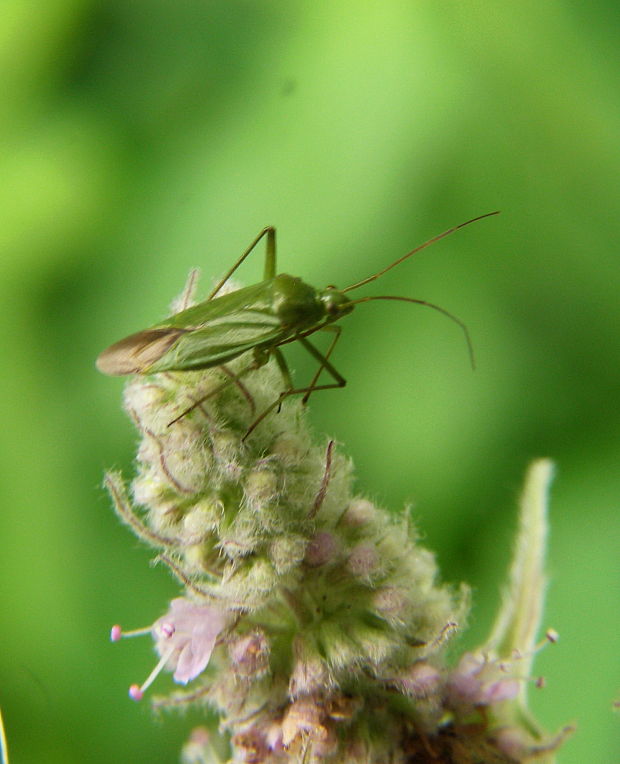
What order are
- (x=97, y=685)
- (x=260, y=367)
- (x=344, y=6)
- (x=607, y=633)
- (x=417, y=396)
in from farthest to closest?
1. (x=344, y=6)
2. (x=417, y=396)
3. (x=97, y=685)
4. (x=607, y=633)
5. (x=260, y=367)

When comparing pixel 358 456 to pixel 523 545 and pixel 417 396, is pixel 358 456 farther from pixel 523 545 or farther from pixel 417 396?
pixel 523 545

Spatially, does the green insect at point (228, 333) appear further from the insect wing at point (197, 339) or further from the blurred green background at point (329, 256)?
the blurred green background at point (329, 256)

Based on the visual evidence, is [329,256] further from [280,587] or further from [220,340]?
[280,587]

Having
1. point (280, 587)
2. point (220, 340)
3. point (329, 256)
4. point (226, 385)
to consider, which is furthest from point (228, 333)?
point (329, 256)

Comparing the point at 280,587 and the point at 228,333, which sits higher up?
the point at 228,333

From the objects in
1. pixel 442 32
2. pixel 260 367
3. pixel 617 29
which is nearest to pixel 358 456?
pixel 260 367

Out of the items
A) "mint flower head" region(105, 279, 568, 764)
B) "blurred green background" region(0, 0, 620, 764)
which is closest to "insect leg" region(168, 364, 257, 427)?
"mint flower head" region(105, 279, 568, 764)
